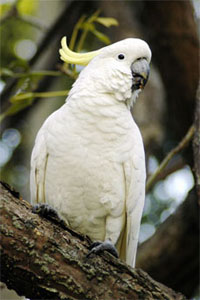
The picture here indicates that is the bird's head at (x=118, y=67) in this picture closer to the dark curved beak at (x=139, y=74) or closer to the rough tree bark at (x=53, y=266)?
the dark curved beak at (x=139, y=74)

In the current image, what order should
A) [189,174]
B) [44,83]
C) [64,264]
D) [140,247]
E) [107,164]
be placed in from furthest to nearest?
[189,174] < [44,83] < [140,247] < [107,164] < [64,264]

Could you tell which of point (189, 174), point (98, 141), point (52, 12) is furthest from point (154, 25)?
point (98, 141)

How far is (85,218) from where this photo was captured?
2795 millimetres

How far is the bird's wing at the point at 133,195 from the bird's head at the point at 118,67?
0.41 metres

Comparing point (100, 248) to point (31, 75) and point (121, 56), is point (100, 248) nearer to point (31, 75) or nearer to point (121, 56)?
point (121, 56)

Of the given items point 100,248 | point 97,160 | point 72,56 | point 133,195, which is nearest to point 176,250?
point 133,195

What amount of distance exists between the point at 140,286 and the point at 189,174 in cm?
236

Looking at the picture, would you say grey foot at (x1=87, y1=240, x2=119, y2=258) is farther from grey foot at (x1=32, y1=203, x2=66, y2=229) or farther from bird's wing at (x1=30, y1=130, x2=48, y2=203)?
bird's wing at (x1=30, y1=130, x2=48, y2=203)

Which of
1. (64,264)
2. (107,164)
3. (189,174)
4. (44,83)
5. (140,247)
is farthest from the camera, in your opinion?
(189,174)

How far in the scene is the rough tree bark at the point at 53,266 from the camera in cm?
206

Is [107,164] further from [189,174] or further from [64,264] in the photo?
[189,174]

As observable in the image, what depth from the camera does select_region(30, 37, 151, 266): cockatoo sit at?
8.87 ft

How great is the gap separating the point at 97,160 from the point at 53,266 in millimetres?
753

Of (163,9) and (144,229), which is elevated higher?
(163,9)
